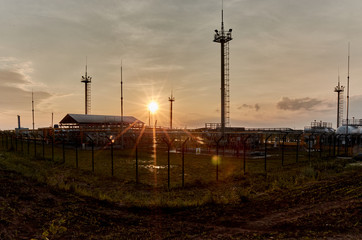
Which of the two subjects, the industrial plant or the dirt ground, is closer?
the dirt ground

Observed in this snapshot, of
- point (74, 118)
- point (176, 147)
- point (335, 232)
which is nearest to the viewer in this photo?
point (335, 232)

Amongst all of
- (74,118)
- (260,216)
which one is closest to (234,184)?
(260,216)

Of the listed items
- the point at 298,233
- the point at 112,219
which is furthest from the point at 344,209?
the point at 112,219

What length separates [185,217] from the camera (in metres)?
8.48

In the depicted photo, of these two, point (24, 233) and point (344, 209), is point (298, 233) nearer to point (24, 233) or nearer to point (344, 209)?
point (344, 209)

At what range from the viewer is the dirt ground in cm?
637

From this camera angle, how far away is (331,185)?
35.1ft

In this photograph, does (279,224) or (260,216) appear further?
(260,216)

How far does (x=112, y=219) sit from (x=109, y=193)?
454cm

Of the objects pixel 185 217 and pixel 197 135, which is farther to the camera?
pixel 197 135

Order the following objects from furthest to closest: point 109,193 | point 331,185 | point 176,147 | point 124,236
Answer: point 176,147, point 109,193, point 331,185, point 124,236

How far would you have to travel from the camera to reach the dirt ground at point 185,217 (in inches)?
251

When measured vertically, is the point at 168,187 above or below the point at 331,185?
below

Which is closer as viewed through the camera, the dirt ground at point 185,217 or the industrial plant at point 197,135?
the dirt ground at point 185,217
